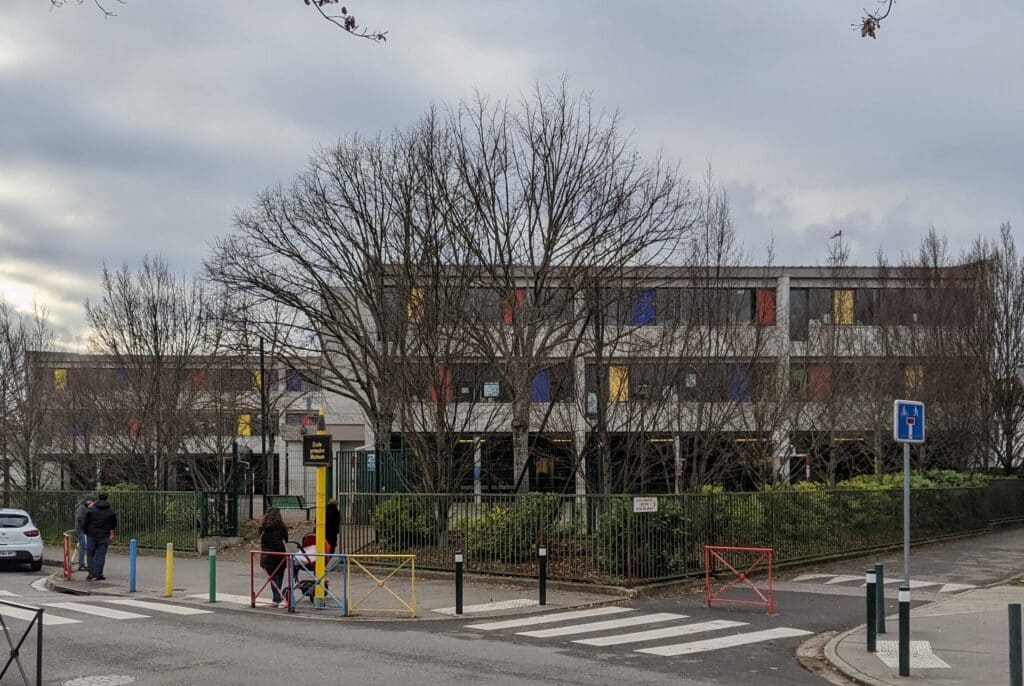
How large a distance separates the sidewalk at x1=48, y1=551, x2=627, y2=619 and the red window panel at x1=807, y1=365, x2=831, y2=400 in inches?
691

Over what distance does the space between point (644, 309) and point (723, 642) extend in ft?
51.6

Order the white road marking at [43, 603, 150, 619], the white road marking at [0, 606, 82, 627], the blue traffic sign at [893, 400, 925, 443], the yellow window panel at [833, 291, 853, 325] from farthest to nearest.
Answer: the yellow window panel at [833, 291, 853, 325] → the white road marking at [43, 603, 150, 619] → the white road marking at [0, 606, 82, 627] → the blue traffic sign at [893, 400, 925, 443]

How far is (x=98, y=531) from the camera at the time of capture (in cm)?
2153

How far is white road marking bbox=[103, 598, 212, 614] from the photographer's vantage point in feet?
56.2

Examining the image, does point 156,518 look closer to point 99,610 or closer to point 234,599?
point 234,599

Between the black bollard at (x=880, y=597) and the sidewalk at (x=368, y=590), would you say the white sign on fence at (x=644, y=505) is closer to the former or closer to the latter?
the sidewalk at (x=368, y=590)

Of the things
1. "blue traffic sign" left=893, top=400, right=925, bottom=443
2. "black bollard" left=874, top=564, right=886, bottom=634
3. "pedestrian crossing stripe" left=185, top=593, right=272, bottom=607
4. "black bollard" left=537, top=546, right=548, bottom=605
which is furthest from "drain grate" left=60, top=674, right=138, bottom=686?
"blue traffic sign" left=893, top=400, right=925, bottom=443

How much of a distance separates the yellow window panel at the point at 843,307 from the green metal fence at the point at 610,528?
1289 centimetres

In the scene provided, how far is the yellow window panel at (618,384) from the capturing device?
26.5 m

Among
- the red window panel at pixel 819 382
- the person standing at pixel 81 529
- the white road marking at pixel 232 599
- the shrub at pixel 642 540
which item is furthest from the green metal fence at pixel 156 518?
the red window panel at pixel 819 382

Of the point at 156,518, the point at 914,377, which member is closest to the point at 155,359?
the point at 156,518

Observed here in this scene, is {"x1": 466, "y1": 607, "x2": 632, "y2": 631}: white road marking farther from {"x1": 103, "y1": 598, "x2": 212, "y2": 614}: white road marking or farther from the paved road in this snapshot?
{"x1": 103, "y1": 598, "x2": 212, "y2": 614}: white road marking

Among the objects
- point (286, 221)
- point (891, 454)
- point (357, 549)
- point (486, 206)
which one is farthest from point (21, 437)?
point (891, 454)

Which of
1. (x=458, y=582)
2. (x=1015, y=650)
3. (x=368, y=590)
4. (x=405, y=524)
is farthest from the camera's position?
(x=405, y=524)
